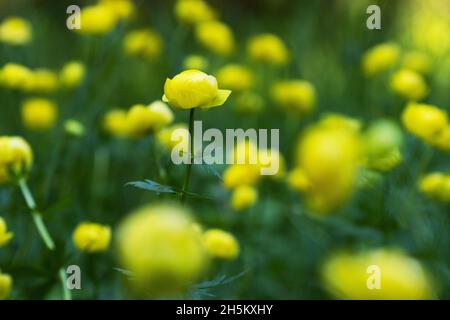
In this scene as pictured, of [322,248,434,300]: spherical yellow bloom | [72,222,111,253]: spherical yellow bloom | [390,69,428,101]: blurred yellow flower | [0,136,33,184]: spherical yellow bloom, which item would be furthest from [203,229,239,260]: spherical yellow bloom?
[390,69,428,101]: blurred yellow flower

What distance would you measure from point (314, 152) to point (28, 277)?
2.06 ft

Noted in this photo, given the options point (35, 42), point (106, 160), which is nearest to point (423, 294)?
point (106, 160)

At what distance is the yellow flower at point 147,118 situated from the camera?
3.30 ft

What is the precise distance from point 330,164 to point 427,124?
650mm

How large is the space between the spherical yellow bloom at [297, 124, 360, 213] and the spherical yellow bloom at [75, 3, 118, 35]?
3.71 ft

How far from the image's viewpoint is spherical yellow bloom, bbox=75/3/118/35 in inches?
61.8

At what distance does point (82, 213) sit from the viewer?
4.48 ft

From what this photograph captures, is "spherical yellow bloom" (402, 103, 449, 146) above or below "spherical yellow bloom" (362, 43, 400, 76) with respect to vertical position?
below

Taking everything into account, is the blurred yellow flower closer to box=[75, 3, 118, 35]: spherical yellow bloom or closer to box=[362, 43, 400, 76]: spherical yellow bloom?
box=[362, 43, 400, 76]: spherical yellow bloom

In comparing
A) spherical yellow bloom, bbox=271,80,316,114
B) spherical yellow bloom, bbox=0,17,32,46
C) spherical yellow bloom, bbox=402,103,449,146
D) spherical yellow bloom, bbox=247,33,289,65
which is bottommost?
spherical yellow bloom, bbox=402,103,449,146

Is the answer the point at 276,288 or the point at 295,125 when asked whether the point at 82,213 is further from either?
the point at 295,125

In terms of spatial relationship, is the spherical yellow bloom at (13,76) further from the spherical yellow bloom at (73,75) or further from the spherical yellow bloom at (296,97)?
the spherical yellow bloom at (296,97)

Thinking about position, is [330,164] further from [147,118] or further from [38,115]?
[38,115]

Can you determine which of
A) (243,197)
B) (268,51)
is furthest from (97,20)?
(243,197)
